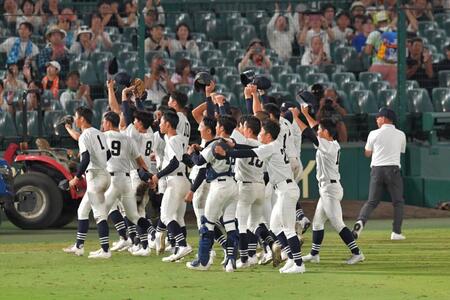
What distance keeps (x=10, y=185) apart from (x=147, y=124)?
3437 millimetres

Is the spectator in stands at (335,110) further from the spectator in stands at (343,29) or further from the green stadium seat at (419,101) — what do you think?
the spectator in stands at (343,29)

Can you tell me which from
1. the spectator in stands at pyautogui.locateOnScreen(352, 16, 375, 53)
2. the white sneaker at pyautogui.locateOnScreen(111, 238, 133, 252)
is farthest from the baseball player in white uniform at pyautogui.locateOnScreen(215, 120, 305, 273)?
the spectator in stands at pyautogui.locateOnScreen(352, 16, 375, 53)

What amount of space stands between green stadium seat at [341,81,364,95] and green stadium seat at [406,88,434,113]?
801 millimetres

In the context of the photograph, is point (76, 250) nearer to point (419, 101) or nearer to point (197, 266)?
point (197, 266)

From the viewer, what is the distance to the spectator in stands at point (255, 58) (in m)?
24.4

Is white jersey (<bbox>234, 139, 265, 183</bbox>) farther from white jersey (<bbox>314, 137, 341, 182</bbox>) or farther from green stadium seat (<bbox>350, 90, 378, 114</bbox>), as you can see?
green stadium seat (<bbox>350, 90, 378, 114</bbox>)

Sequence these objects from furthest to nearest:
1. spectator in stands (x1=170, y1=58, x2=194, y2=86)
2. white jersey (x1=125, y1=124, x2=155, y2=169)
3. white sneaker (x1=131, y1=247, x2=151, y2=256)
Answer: spectator in stands (x1=170, y1=58, x2=194, y2=86)
white jersey (x1=125, y1=124, x2=155, y2=169)
white sneaker (x1=131, y1=247, x2=151, y2=256)

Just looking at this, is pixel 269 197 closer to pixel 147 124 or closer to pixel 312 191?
pixel 147 124

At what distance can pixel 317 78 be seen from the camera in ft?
80.9

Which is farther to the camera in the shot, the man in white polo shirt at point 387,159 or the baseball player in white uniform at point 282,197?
the man in white polo shirt at point 387,159

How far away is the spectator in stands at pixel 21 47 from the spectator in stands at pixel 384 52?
→ 19.3 ft

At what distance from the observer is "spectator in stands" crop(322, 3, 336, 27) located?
85.0 feet

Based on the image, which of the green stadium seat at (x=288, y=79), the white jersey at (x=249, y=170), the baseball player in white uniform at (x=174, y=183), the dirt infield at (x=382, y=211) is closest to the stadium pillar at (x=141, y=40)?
the green stadium seat at (x=288, y=79)

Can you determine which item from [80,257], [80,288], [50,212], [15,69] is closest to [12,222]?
[50,212]
